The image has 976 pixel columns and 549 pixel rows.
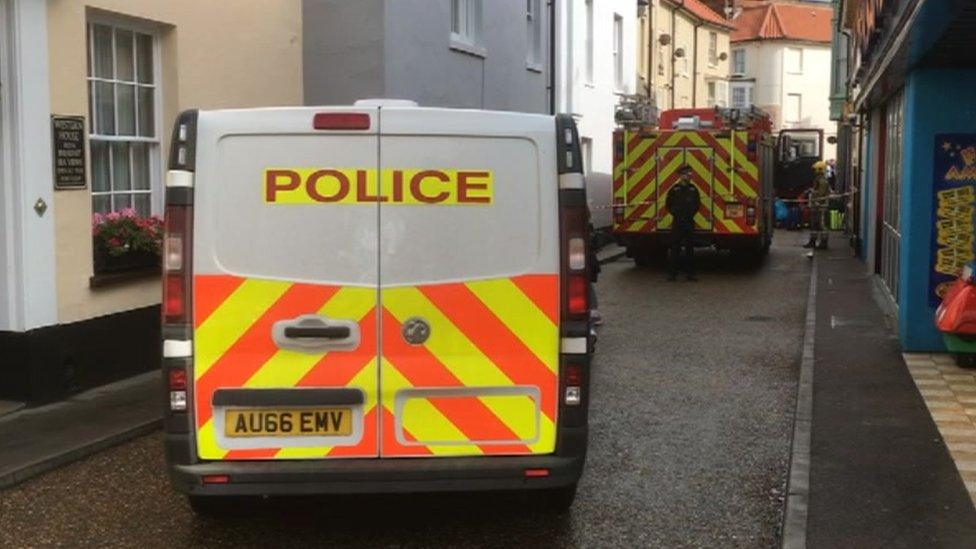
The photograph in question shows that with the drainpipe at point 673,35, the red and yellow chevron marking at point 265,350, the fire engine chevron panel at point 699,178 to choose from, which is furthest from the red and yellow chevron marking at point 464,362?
the drainpipe at point 673,35

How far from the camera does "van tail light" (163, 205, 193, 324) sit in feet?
16.5

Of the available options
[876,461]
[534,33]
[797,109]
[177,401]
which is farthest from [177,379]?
[797,109]

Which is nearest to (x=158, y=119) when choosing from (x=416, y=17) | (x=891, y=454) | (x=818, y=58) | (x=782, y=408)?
(x=416, y=17)

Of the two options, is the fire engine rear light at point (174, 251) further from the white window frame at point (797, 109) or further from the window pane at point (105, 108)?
the white window frame at point (797, 109)

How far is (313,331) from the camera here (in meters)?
5.08

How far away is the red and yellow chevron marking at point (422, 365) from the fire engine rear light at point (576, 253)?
0.11 m

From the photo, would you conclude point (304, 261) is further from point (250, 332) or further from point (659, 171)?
point (659, 171)

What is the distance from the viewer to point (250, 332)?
16.6 ft

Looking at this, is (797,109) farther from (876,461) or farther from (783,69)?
(876,461)

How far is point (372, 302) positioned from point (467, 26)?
1280 centimetres

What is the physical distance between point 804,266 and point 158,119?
14.1 m

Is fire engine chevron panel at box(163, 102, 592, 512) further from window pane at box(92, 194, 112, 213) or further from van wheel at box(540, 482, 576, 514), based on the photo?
window pane at box(92, 194, 112, 213)

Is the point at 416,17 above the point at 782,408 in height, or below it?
above

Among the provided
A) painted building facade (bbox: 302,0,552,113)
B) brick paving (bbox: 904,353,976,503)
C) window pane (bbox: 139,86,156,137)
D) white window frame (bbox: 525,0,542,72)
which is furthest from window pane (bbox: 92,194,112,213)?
white window frame (bbox: 525,0,542,72)
